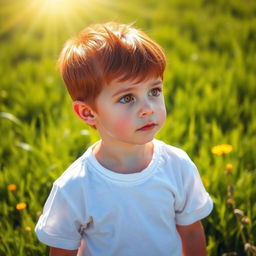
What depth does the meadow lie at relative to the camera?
6.21 ft

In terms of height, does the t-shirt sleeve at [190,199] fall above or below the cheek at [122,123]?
below

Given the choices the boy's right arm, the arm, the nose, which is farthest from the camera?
the arm

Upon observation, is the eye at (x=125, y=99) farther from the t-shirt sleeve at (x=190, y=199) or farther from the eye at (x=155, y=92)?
the t-shirt sleeve at (x=190, y=199)

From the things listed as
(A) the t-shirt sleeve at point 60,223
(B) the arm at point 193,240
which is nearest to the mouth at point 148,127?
(A) the t-shirt sleeve at point 60,223

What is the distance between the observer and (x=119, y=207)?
1389mm

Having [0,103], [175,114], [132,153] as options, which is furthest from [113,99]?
[0,103]

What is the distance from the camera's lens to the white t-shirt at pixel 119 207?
139cm

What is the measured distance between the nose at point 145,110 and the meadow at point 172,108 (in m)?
0.63

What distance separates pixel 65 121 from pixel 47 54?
1828 mm

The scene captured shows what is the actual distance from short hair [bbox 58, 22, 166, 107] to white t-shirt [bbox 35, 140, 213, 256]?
29cm

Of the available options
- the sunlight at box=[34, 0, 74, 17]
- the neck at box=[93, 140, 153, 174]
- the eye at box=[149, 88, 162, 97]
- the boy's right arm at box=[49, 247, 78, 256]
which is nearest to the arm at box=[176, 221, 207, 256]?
the neck at box=[93, 140, 153, 174]

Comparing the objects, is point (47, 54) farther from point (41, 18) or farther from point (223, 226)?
point (223, 226)

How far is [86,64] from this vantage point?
4.43 feet

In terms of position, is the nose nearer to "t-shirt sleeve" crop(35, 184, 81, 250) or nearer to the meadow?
"t-shirt sleeve" crop(35, 184, 81, 250)
